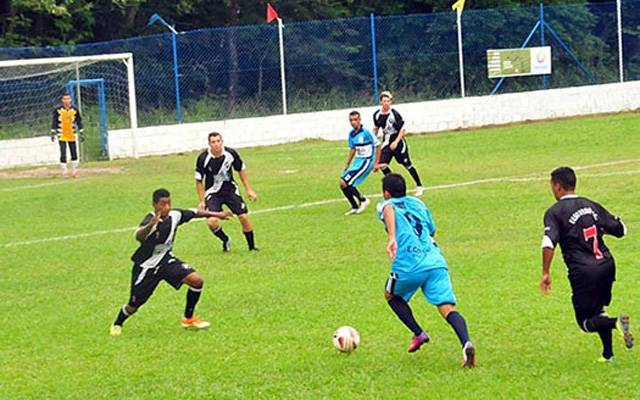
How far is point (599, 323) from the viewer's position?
834cm

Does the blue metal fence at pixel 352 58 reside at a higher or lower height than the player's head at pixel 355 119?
higher

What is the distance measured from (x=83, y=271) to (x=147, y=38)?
17923 millimetres

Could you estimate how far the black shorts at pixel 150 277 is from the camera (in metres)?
10.5

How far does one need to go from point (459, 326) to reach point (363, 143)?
1052 centimetres

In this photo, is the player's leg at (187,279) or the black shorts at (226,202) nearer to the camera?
the player's leg at (187,279)

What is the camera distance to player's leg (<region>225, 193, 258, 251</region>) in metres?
15.2

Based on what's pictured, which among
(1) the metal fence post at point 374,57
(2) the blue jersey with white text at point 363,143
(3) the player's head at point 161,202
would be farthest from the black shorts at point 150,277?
(1) the metal fence post at point 374,57

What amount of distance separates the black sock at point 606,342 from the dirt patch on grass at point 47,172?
19.1 m

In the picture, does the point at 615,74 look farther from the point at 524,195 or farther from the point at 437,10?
the point at 524,195

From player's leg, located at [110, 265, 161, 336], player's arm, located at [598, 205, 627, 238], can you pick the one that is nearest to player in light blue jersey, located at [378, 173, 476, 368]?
player's arm, located at [598, 205, 627, 238]

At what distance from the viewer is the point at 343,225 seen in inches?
669

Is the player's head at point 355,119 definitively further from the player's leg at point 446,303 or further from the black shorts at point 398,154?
the player's leg at point 446,303

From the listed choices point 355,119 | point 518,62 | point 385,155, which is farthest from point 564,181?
point 518,62

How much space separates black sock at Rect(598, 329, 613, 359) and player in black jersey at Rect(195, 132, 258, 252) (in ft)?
24.4
